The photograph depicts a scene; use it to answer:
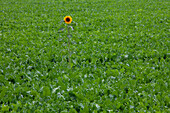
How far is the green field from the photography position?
340cm

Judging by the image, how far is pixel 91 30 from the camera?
766 centimetres

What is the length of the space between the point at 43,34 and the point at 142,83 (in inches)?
169

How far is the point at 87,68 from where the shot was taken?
4570mm

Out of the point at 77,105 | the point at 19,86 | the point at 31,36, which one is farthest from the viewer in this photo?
the point at 31,36

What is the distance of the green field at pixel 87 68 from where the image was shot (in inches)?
134

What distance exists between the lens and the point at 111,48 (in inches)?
225

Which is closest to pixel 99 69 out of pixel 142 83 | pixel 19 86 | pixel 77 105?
pixel 142 83

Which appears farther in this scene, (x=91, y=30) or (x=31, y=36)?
(x=91, y=30)

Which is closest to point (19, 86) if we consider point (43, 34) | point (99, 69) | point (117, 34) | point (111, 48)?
point (99, 69)

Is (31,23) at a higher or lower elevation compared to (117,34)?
higher

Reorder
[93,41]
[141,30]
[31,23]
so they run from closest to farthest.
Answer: [93,41], [141,30], [31,23]

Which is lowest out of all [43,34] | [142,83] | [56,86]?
[142,83]

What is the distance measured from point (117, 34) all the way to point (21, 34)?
11.6 feet

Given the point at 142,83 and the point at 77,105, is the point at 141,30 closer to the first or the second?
the point at 142,83
